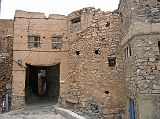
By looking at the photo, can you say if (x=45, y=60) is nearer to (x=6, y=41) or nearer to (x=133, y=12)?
(x=6, y=41)

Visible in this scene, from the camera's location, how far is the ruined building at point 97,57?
8.62 meters

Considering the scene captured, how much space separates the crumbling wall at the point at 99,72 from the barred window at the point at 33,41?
2777mm

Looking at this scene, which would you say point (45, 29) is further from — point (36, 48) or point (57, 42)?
point (36, 48)

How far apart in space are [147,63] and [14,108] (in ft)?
27.1

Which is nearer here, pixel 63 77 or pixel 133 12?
pixel 133 12

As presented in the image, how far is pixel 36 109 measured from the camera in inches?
500

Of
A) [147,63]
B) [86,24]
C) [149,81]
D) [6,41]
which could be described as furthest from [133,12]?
[6,41]

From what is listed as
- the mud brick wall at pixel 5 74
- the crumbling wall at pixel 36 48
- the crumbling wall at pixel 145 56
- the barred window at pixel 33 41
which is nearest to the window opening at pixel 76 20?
the crumbling wall at pixel 36 48

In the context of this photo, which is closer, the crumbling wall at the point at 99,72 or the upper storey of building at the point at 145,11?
the upper storey of building at the point at 145,11

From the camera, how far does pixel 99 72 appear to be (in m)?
11.8

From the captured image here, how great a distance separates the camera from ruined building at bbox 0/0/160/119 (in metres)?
8.62

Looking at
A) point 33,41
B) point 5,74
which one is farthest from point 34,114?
point 33,41

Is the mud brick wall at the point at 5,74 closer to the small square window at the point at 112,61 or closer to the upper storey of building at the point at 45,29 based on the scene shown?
the upper storey of building at the point at 45,29

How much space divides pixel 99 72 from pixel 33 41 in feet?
15.7
